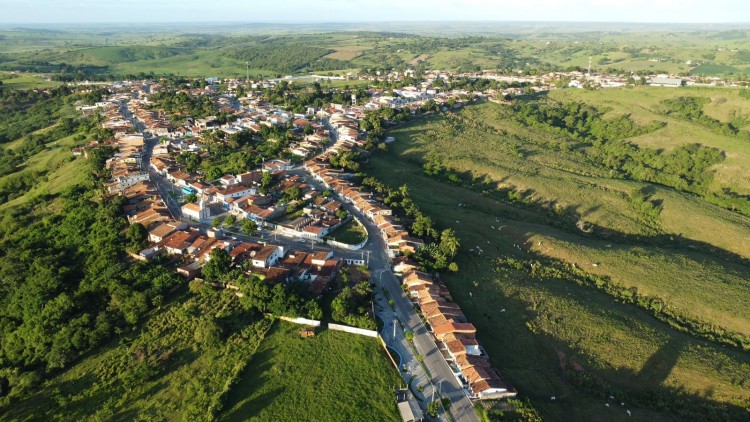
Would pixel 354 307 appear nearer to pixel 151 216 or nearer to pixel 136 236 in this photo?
pixel 136 236

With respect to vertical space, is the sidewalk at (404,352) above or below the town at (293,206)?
below

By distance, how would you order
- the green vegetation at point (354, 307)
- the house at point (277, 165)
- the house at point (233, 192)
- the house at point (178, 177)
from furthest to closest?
the house at point (277, 165) < the house at point (178, 177) < the house at point (233, 192) < the green vegetation at point (354, 307)

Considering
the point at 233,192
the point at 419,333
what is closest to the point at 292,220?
the point at 233,192

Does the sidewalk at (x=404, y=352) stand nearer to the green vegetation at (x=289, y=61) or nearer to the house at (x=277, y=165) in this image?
the house at (x=277, y=165)

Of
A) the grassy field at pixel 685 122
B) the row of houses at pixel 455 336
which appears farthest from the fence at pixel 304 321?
the grassy field at pixel 685 122

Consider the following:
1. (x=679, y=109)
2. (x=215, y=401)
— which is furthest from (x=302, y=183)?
(x=679, y=109)

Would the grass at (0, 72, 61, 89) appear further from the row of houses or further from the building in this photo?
the row of houses

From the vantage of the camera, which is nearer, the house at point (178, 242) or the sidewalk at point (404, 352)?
the sidewalk at point (404, 352)
